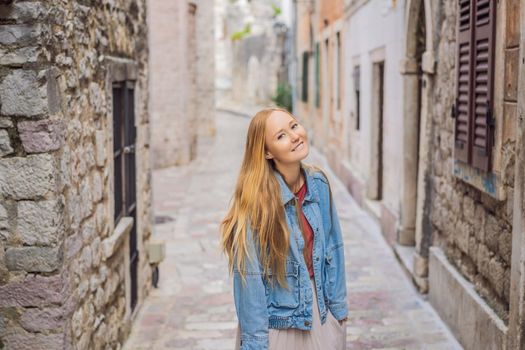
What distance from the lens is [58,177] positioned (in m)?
3.77

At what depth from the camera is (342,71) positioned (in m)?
14.9

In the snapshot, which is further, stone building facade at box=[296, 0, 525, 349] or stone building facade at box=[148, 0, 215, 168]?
stone building facade at box=[148, 0, 215, 168]

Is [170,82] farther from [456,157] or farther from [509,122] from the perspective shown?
[509,122]

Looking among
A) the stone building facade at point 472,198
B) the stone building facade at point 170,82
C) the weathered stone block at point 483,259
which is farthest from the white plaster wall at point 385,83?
the stone building facade at point 170,82

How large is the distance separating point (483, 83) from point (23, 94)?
2850mm

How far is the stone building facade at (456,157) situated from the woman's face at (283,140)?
1.49 metres

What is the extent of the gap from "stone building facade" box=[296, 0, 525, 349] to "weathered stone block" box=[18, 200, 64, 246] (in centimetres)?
237

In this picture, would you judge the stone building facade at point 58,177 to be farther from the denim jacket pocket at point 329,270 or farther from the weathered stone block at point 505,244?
the weathered stone block at point 505,244

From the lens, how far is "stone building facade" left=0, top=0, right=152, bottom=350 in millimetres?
3613

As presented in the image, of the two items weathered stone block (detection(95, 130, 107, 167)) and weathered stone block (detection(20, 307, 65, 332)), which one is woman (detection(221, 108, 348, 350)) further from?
weathered stone block (detection(95, 130, 107, 167))

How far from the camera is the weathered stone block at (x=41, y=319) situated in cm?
375

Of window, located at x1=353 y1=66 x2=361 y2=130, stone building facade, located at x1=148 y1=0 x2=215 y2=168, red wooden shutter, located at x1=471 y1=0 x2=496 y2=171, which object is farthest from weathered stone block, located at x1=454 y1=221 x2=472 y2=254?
stone building facade, located at x1=148 y1=0 x2=215 y2=168

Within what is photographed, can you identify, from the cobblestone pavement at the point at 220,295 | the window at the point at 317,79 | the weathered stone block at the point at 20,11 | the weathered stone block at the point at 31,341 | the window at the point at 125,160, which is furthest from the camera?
the window at the point at 317,79

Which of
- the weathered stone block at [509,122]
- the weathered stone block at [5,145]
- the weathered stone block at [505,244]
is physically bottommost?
the weathered stone block at [505,244]
